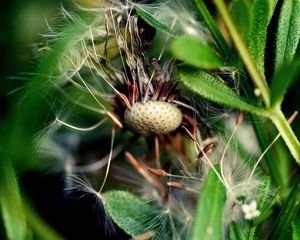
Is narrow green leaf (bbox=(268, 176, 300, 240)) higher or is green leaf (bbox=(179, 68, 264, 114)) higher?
green leaf (bbox=(179, 68, 264, 114))

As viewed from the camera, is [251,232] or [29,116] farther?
[29,116]

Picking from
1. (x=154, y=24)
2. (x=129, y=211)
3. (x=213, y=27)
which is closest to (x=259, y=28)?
(x=213, y=27)

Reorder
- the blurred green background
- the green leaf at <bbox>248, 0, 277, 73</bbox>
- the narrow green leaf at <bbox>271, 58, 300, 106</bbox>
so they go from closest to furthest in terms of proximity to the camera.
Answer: the narrow green leaf at <bbox>271, 58, 300, 106</bbox>, the green leaf at <bbox>248, 0, 277, 73</bbox>, the blurred green background

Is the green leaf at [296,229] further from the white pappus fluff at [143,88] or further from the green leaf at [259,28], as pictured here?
the green leaf at [259,28]

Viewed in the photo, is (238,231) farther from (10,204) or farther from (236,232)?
(10,204)

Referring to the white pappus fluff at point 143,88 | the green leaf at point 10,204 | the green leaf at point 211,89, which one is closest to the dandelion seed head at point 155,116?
the white pappus fluff at point 143,88

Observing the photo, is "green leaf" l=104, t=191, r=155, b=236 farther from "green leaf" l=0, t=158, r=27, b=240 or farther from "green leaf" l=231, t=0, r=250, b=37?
"green leaf" l=231, t=0, r=250, b=37

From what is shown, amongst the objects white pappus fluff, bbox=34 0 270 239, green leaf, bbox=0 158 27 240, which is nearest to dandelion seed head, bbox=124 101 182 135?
white pappus fluff, bbox=34 0 270 239
